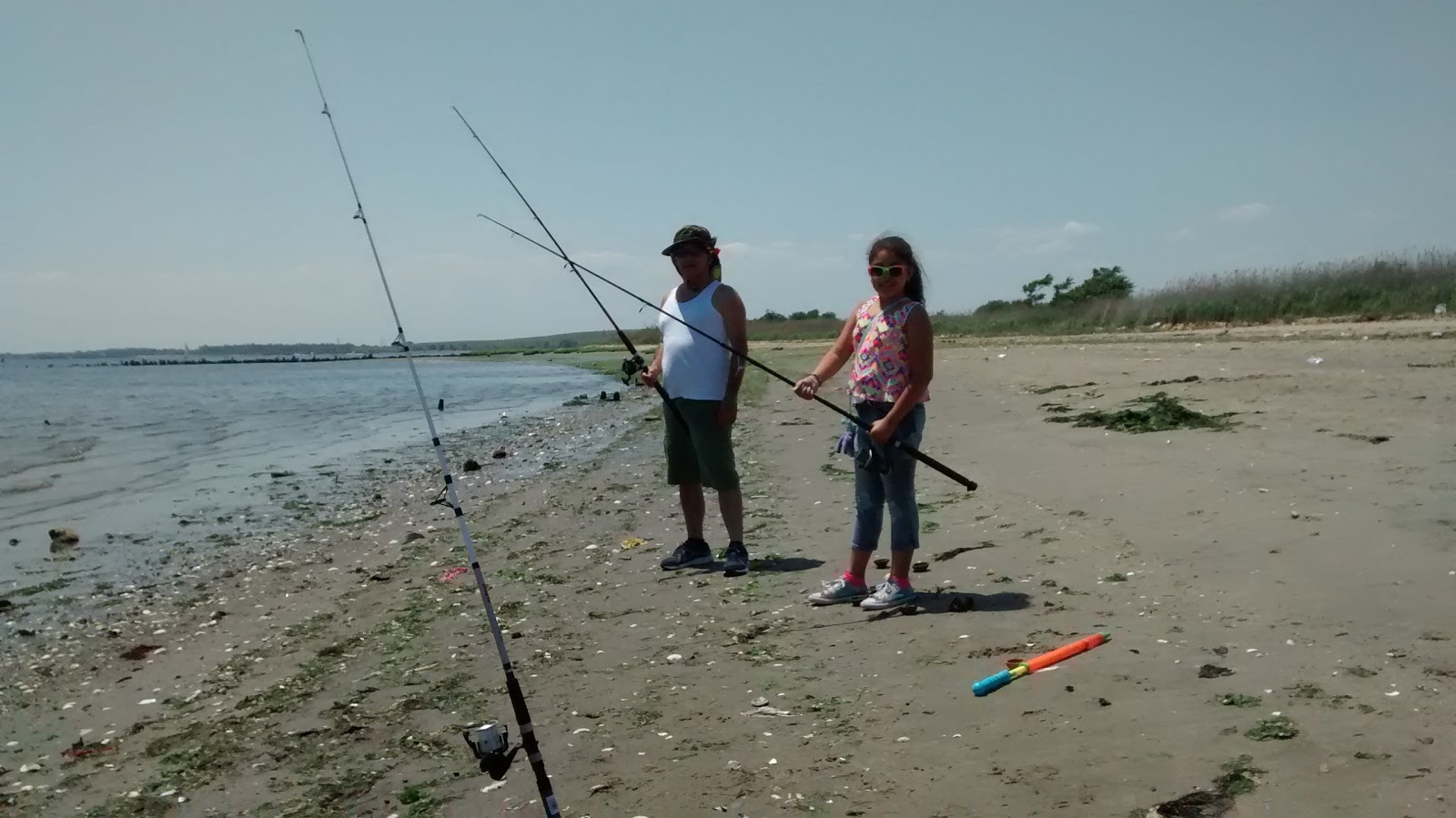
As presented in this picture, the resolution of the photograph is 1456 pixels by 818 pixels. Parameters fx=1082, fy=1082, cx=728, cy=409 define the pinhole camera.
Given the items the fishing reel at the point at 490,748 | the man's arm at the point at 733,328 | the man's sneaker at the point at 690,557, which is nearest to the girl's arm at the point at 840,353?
the man's arm at the point at 733,328

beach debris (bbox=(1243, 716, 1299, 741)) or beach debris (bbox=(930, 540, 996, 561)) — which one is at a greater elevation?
beach debris (bbox=(930, 540, 996, 561))

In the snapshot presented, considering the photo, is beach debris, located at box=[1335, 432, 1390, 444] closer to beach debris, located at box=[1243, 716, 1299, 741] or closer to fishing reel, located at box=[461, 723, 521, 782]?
beach debris, located at box=[1243, 716, 1299, 741]

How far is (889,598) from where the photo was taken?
4961 millimetres

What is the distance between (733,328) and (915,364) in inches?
60.3

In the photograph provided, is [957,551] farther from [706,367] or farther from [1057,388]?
[1057,388]

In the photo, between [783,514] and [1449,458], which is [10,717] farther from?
[1449,458]

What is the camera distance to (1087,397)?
12.4 meters

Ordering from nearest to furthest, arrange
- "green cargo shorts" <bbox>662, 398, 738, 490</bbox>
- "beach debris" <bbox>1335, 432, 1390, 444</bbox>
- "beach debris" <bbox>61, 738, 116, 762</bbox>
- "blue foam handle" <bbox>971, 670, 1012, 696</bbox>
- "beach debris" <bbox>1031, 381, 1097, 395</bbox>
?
"blue foam handle" <bbox>971, 670, 1012, 696</bbox>
"beach debris" <bbox>61, 738, 116, 762</bbox>
"green cargo shorts" <bbox>662, 398, 738, 490</bbox>
"beach debris" <bbox>1335, 432, 1390, 444</bbox>
"beach debris" <bbox>1031, 381, 1097, 395</bbox>

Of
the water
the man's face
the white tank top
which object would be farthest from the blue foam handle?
the water

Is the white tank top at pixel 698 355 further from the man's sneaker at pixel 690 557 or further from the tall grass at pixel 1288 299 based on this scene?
the tall grass at pixel 1288 299

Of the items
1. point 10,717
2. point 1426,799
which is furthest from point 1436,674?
point 10,717

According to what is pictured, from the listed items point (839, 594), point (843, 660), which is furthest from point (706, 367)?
point (843, 660)

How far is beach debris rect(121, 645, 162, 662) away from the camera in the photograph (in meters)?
5.71

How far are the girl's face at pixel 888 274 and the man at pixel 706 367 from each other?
1.30 metres
